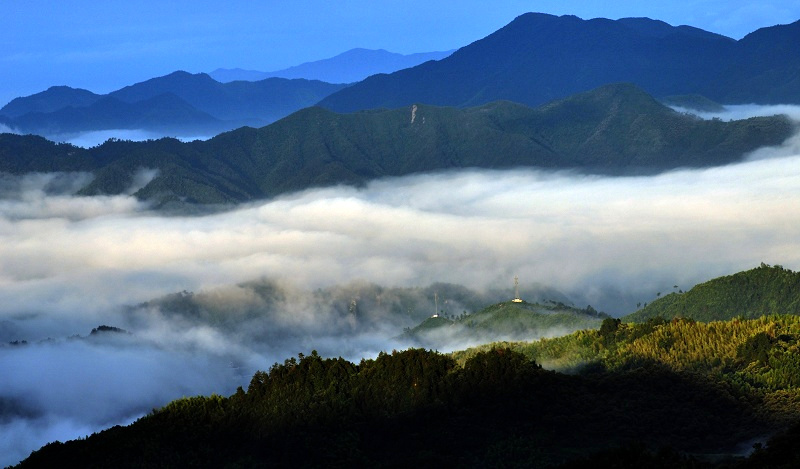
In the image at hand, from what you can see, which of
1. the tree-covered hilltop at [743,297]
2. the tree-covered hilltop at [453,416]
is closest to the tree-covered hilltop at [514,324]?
the tree-covered hilltop at [743,297]

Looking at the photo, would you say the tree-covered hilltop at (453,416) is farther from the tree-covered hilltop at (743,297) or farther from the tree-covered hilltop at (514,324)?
the tree-covered hilltop at (743,297)

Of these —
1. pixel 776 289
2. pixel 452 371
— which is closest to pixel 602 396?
pixel 452 371

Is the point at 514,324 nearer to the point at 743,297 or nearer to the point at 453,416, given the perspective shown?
the point at 743,297

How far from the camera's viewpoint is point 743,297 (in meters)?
147

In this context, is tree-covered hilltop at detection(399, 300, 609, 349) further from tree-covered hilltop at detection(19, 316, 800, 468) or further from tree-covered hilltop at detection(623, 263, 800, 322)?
tree-covered hilltop at detection(19, 316, 800, 468)

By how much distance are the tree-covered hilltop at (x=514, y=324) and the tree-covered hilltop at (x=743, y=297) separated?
1143 centimetres

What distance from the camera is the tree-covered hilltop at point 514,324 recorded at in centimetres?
14451

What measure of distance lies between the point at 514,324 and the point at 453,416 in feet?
324

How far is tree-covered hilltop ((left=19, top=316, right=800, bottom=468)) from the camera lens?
58.0 metres

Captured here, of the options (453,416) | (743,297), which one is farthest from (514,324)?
(453,416)

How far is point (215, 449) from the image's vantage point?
59.8 metres

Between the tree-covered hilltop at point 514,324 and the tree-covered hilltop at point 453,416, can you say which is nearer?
the tree-covered hilltop at point 453,416

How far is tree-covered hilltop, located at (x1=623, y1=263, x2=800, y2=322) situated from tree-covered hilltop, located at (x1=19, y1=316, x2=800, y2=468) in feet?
238

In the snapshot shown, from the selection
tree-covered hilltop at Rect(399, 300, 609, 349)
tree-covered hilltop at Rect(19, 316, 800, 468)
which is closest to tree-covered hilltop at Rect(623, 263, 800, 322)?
tree-covered hilltop at Rect(399, 300, 609, 349)
